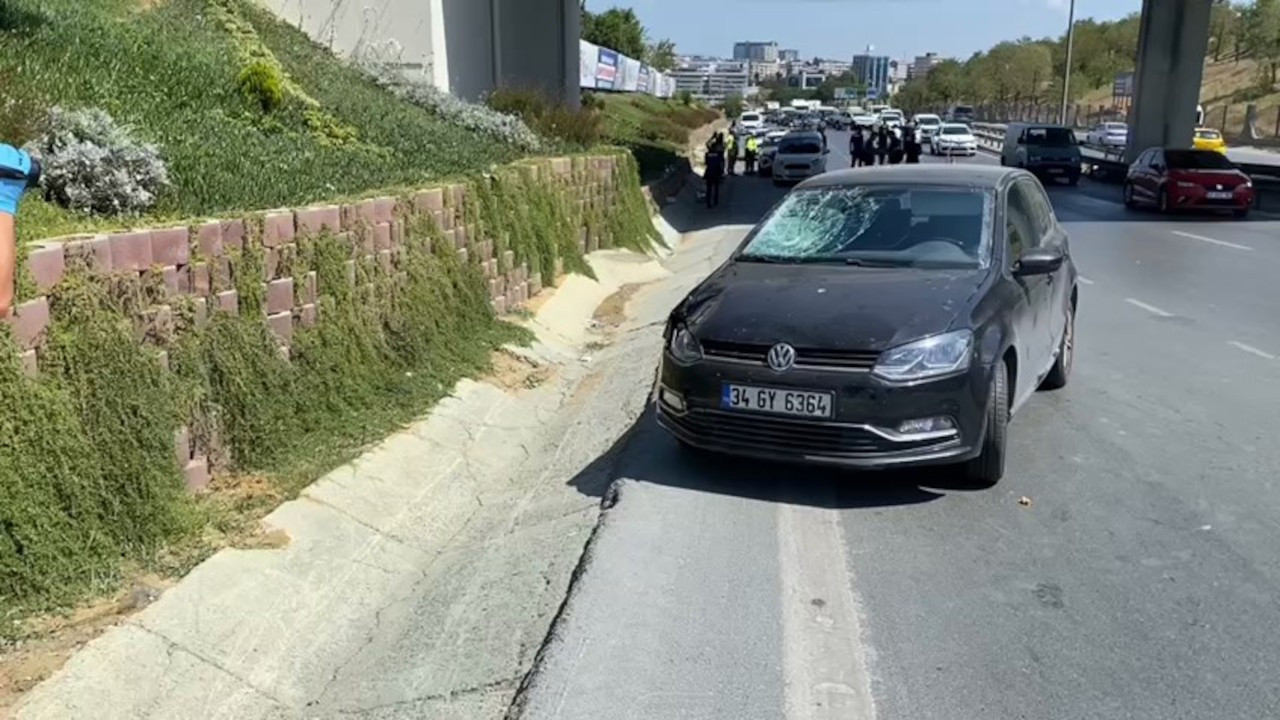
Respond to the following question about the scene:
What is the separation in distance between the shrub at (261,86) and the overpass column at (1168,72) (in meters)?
35.4

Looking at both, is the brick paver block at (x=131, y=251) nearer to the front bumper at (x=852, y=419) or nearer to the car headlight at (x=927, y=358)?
the front bumper at (x=852, y=419)

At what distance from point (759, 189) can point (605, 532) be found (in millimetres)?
32351

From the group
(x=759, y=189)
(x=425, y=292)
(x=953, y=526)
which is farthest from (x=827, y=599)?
(x=759, y=189)

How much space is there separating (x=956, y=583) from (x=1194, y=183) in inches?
925

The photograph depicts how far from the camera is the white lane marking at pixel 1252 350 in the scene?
30.4 ft

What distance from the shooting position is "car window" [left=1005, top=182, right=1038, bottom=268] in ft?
22.1

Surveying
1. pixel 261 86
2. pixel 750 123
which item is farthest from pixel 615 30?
pixel 261 86

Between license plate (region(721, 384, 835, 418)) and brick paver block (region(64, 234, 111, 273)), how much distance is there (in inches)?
118

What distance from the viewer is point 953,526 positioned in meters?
5.48

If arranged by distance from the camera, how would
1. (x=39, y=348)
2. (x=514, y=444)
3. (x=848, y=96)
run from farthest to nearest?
1. (x=848, y=96)
2. (x=514, y=444)
3. (x=39, y=348)

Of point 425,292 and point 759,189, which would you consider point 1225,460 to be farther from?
point 759,189

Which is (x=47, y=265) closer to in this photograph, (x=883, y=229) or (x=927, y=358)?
(x=927, y=358)

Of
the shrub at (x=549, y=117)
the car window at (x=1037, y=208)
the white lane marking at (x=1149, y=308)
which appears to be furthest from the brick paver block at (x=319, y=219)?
the shrub at (x=549, y=117)

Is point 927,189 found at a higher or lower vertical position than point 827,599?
higher
